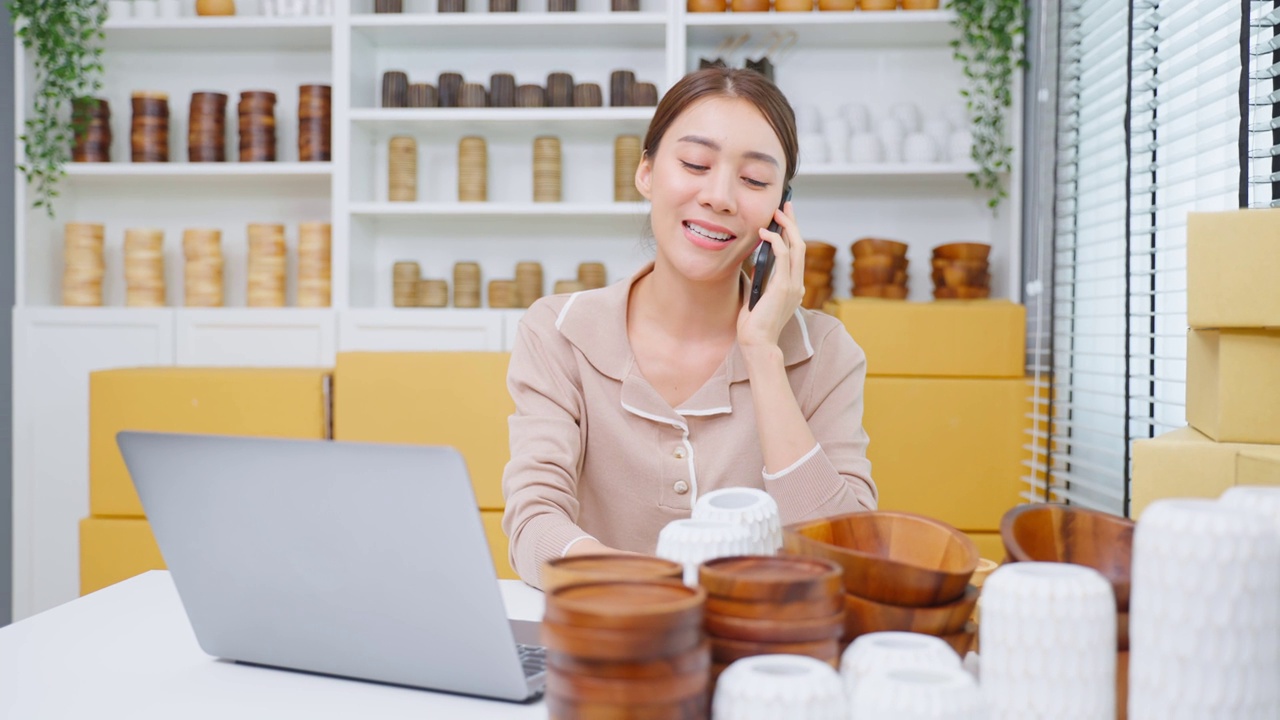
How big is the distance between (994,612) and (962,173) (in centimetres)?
276

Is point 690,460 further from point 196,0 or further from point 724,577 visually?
point 196,0

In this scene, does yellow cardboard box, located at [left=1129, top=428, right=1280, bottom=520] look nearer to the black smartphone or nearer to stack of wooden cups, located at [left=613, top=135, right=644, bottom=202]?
the black smartphone

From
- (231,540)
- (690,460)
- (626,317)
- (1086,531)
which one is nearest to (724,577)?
(1086,531)

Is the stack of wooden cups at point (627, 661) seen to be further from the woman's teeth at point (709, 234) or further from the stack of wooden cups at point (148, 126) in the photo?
the stack of wooden cups at point (148, 126)

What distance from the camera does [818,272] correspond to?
3.05m

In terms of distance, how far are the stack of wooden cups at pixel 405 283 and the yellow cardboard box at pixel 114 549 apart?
995mm

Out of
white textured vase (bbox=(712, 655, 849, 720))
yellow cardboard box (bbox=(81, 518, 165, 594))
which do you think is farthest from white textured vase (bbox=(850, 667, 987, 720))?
yellow cardboard box (bbox=(81, 518, 165, 594))

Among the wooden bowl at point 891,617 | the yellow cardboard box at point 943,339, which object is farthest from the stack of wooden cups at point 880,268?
the wooden bowl at point 891,617

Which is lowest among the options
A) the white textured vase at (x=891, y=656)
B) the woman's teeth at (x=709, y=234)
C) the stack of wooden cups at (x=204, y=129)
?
the white textured vase at (x=891, y=656)

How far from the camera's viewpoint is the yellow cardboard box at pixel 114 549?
265 centimetres

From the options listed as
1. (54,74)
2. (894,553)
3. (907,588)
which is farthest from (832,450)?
(54,74)

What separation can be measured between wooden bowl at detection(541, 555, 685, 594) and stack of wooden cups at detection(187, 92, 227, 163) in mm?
3032

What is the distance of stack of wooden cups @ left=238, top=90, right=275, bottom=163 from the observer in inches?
128

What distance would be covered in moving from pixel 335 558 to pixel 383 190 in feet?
9.66
